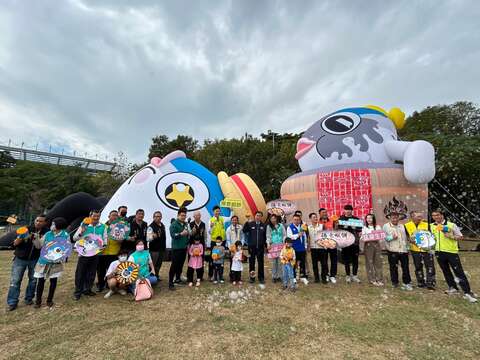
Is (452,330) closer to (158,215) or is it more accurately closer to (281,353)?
(281,353)

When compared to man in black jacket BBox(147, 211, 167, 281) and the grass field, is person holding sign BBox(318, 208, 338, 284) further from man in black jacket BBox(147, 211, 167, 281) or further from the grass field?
man in black jacket BBox(147, 211, 167, 281)

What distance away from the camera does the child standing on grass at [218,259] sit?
588cm

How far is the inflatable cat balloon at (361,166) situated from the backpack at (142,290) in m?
6.55

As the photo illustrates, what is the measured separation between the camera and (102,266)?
17.9 feet

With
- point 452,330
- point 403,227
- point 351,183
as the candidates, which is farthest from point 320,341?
point 351,183

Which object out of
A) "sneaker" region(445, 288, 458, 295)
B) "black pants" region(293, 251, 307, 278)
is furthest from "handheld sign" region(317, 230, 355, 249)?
"sneaker" region(445, 288, 458, 295)

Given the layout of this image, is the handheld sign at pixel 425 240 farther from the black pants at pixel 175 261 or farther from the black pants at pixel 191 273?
the black pants at pixel 175 261

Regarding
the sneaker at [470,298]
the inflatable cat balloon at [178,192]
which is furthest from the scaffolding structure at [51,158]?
the sneaker at [470,298]

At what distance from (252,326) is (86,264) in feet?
11.0

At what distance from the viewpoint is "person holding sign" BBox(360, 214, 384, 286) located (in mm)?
5746

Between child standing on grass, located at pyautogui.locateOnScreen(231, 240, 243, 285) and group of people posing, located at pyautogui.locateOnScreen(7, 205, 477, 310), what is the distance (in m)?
0.02

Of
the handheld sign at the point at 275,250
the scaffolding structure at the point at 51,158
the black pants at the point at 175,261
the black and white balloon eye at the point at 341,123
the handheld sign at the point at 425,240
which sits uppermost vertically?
the scaffolding structure at the point at 51,158

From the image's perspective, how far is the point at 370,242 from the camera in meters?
5.88

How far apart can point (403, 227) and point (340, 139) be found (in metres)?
5.22
